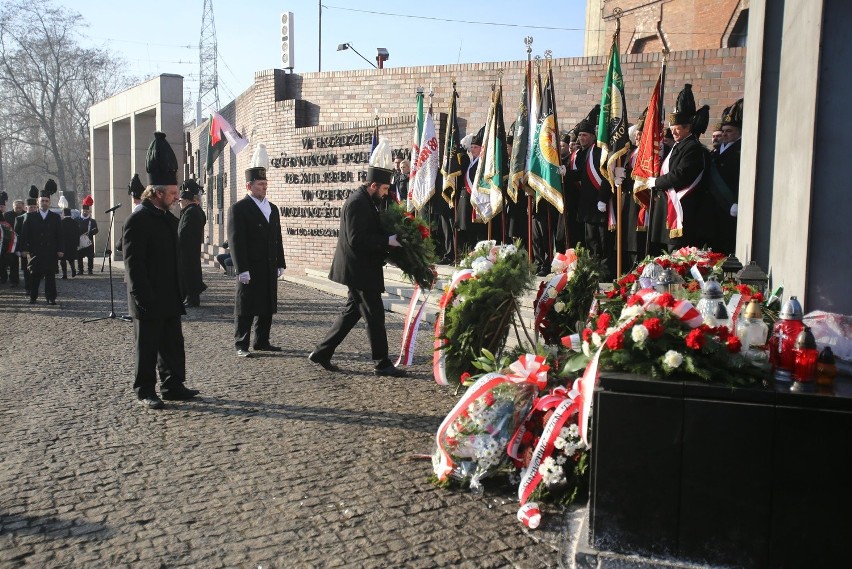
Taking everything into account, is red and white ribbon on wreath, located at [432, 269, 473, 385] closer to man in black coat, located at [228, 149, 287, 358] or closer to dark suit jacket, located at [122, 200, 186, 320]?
dark suit jacket, located at [122, 200, 186, 320]

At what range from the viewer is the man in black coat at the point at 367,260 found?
7.48m

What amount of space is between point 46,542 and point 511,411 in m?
2.51

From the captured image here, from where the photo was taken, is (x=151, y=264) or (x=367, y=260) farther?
(x=367, y=260)

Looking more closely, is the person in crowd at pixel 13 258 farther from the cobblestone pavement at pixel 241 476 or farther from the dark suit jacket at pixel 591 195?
the dark suit jacket at pixel 591 195

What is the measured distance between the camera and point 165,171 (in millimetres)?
6816

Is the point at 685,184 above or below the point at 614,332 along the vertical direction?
above

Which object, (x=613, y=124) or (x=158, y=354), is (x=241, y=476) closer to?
(x=158, y=354)

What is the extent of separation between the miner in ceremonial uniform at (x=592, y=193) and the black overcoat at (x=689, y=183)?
6.11ft

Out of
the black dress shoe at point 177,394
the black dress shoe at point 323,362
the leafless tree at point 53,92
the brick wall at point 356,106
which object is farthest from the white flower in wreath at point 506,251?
the leafless tree at point 53,92

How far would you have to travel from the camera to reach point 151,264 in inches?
258

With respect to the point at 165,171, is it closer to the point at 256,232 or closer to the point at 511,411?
the point at 256,232

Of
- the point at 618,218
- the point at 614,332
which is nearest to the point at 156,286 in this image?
the point at 614,332

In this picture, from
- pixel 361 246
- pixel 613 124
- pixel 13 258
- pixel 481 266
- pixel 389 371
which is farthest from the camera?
pixel 13 258

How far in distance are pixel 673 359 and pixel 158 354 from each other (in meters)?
4.84
